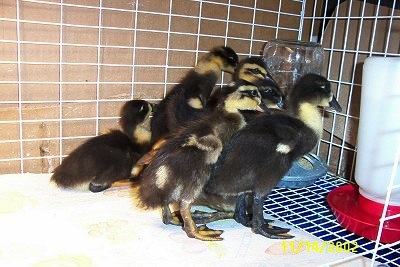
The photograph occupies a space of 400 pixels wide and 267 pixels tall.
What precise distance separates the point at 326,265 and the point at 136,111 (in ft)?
2.83

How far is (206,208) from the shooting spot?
4.43 feet

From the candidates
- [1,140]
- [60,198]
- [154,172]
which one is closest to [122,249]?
[154,172]

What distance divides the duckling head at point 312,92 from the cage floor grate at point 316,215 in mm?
383

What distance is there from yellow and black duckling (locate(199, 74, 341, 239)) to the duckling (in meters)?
0.29

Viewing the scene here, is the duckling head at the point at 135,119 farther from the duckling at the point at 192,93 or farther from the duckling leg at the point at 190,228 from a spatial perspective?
the duckling leg at the point at 190,228

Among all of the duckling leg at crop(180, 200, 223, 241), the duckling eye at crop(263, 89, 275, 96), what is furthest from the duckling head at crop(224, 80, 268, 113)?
the duckling leg at crop(180, 200, 223, 241)

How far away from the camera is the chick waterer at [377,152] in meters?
1.18

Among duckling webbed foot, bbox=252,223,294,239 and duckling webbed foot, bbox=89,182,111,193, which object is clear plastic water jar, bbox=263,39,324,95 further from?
duckling webbed foot, bbox=89,182,111,193

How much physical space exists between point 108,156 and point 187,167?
386mm


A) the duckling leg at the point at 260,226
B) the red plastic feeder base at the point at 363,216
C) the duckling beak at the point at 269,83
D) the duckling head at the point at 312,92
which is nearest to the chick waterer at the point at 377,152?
the red plastic feeder base at the point at 363,216

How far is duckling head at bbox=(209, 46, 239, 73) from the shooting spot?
5.45 feet

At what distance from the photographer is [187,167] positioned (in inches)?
42.9

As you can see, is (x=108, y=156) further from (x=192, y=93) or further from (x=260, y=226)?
(x=260, y=226)

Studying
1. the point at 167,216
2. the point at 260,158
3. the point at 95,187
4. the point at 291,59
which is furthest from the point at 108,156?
the point at 291,59
